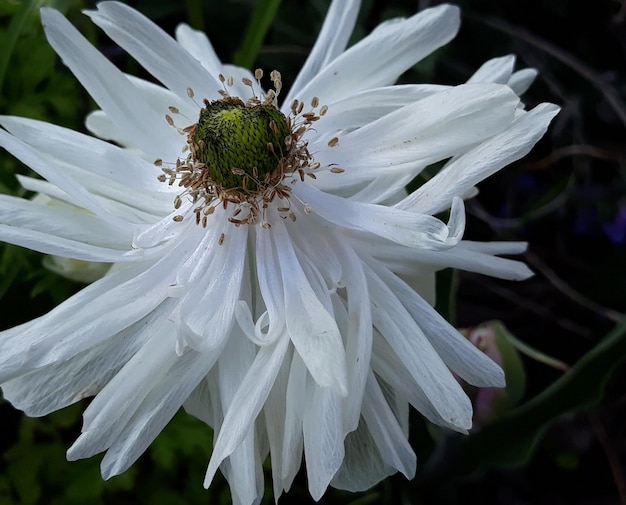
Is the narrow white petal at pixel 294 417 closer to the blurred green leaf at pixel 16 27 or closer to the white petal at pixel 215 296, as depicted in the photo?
the white petal at pixel 215 296

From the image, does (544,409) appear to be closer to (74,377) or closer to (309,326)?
(309,326)

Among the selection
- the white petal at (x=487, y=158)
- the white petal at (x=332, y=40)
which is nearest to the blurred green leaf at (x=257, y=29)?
the white petal at (x=332, y=40)

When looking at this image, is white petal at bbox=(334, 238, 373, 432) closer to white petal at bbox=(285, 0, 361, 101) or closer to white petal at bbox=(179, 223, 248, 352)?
white petal at bbox=(179, 223, 248, 352)

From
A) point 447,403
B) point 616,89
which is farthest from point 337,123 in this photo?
point 616,89

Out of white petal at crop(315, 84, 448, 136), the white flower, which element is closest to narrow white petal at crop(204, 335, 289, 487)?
the white flower

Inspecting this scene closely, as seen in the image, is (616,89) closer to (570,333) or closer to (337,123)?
(570,333)

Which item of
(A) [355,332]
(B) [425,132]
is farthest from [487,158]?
(A) [355,332]
